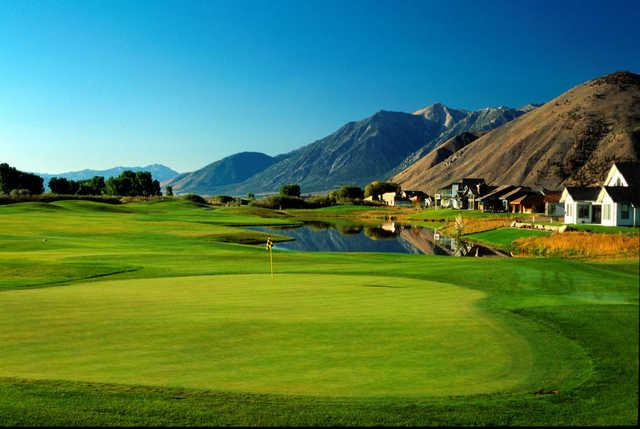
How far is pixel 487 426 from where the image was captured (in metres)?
6.65

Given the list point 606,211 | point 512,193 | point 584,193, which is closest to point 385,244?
point 606,211

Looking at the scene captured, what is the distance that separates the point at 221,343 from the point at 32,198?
5447 inches

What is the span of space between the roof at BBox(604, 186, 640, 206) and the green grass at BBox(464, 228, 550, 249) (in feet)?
27.7

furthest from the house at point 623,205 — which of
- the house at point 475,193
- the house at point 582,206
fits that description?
the house at point 475,193

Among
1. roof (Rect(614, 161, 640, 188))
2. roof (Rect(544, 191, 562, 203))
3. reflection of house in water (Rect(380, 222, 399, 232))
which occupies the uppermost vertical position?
roof (Rect(614, 161, 640, 188))

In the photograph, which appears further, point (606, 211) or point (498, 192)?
point (498, 192)

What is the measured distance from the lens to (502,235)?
217 feet

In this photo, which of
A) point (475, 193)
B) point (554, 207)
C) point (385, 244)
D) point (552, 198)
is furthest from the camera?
point (475, 193)

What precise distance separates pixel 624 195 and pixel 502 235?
47.6 ft

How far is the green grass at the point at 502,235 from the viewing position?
197 feet

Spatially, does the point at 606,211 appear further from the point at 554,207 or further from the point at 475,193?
the point at 475,193

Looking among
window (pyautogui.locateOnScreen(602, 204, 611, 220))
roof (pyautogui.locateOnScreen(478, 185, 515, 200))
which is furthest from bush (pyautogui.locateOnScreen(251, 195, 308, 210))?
window (pyautogui.locateOnScreen(602, 204, 611, 220))

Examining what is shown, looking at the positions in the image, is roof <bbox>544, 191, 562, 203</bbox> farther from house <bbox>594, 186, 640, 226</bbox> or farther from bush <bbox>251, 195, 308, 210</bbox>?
bush <bbox>251, 195, 308, 210</bbox>

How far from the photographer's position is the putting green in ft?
28.0
